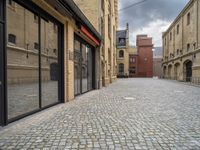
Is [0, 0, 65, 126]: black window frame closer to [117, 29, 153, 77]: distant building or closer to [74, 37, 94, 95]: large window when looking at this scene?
[74, 37, 94, 95]: large window

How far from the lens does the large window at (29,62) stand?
6090 millimetres

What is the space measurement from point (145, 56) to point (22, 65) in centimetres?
5397

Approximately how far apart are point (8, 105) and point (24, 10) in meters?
2.90

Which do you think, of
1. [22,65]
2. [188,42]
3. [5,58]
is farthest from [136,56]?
[5,58]

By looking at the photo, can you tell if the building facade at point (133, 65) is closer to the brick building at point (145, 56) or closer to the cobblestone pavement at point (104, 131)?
the brick building at point (145, 56)

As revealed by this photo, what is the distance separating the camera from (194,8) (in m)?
25.1

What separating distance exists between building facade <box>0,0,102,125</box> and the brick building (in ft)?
157

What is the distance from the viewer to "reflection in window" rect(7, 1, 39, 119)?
6008mm

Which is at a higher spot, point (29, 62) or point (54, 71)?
point (29, 62)

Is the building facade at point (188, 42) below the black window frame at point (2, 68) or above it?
above

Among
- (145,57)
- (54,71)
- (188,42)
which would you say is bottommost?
(54,71)

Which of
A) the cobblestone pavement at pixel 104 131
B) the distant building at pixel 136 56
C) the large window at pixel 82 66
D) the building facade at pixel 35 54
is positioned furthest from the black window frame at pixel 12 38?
the distant building at pixel 136 56

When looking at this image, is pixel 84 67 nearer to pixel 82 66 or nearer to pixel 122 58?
pixel 82 66

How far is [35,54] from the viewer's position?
7328 mm
